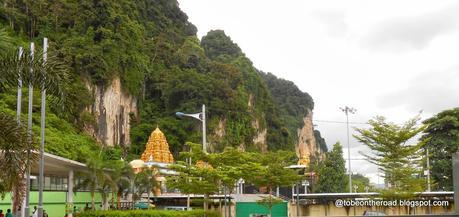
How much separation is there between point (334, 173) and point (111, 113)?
25591mm

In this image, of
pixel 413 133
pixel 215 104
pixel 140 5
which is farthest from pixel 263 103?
pixel 413 133

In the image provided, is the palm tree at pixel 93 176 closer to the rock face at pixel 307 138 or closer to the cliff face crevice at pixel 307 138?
the rock face at pixel 307 138

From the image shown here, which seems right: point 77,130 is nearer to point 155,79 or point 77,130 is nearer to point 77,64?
point 77,64

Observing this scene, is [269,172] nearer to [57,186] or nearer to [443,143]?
[57,186]

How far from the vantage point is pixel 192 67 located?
254 feet

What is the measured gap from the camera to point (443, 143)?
150ft

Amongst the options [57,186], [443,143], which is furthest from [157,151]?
[443,143]

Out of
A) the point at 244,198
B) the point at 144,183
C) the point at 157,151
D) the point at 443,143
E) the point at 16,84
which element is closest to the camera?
the point at 16,84

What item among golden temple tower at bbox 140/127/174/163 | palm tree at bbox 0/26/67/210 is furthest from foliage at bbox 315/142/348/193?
palm tree at bbox 0/26/67/210

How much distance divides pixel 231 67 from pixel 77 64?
2794 cm

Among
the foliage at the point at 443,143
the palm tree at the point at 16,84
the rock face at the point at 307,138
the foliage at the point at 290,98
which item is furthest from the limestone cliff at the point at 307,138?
the palm tree at the point at 16,84

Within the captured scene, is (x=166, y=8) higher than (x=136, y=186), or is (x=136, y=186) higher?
(x=166, y=8)

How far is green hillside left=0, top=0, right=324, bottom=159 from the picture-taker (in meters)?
54.9

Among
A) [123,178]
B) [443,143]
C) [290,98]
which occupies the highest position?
[290,98]
